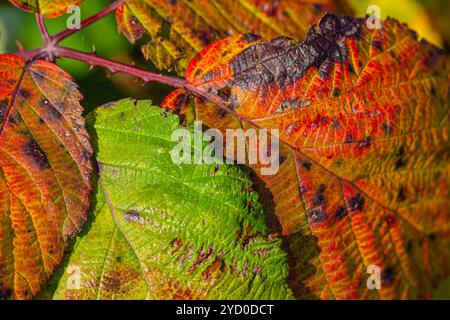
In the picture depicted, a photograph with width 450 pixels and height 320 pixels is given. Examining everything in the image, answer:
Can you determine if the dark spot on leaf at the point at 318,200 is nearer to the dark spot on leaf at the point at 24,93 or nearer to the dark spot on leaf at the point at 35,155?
the dark spot on leaf at the point at 35,155

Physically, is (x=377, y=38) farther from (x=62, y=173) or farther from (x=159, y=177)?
(x=62, y=173)

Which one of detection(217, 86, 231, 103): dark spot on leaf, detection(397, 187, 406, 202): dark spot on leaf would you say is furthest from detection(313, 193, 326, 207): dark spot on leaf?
detection(217, 86, 231, 103): dark spot on leaf

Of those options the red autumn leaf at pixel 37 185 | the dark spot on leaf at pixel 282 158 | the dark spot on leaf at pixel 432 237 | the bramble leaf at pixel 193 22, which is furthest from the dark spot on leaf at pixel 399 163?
the red autumn leaf at pixel 37 185

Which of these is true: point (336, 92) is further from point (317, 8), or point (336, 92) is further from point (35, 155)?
point (35, 155)

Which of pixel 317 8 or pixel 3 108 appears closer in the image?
pixel 3 108

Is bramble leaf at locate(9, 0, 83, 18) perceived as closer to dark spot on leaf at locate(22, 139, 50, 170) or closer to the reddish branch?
the reddish branch

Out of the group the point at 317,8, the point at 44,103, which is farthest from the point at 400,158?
the point at 44,103
